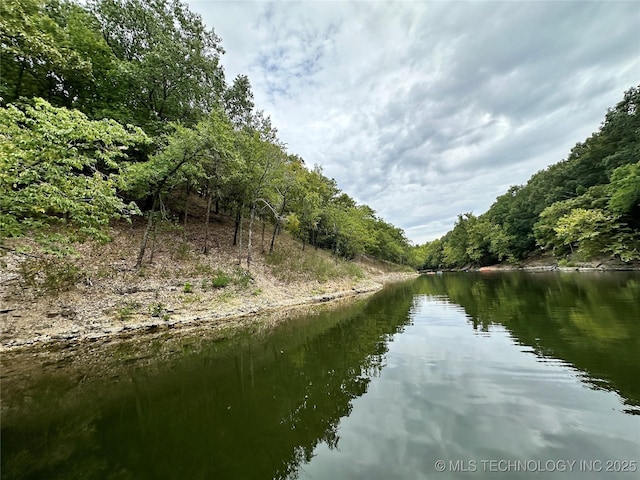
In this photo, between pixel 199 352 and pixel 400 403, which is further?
pixel 199 352

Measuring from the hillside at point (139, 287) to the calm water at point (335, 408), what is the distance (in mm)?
2418

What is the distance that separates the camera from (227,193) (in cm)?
2392

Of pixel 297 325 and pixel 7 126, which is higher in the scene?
pixel 7 126

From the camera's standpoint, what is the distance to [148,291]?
1469cm

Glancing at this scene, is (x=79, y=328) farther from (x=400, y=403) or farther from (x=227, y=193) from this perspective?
(x=227, y=193)

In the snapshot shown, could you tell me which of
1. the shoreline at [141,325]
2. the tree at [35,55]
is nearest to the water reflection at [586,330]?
the shoreline at [141,325]

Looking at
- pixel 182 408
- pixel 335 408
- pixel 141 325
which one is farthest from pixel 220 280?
pixel 335 408

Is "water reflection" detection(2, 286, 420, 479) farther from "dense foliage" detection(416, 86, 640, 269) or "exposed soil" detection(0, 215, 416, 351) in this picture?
"dense foliage" detection(416, 86, 640, 269)

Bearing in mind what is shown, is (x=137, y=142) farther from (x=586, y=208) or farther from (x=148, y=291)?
(x=586, y=208)

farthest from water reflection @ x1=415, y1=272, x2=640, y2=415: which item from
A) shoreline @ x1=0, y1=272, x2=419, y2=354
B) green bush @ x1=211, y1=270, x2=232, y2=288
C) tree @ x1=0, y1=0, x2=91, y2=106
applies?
tree @ x1=0, y1=0, x2=91, y2=106

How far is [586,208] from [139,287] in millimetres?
60812

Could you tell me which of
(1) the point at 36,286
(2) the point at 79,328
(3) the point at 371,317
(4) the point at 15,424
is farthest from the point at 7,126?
(3) the point at 371,317

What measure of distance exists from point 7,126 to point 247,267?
16.2 meters

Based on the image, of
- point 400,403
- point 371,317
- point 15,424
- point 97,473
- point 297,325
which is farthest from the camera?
point 371,317
